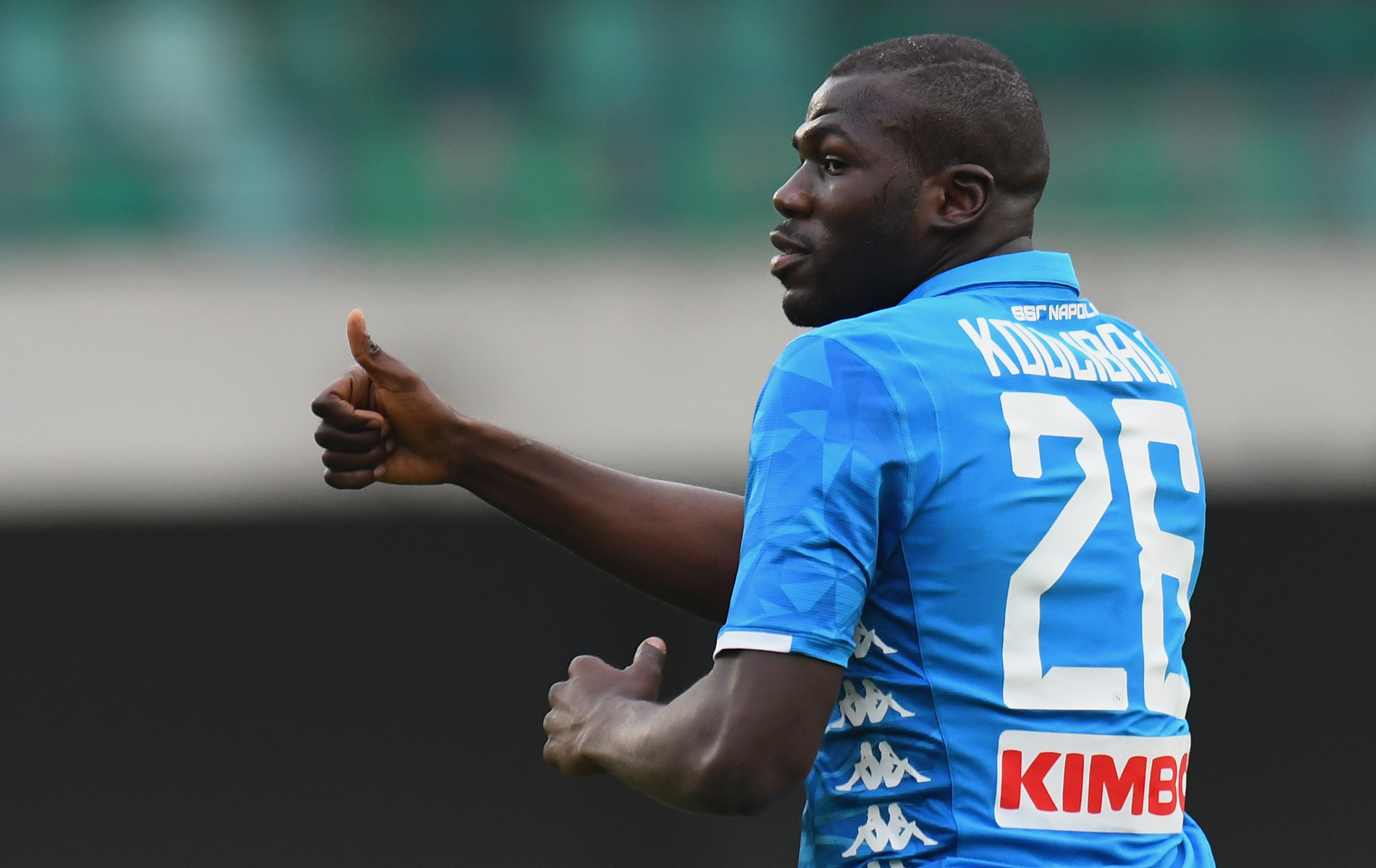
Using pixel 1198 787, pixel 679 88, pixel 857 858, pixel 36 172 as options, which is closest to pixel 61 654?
pixel 36 172

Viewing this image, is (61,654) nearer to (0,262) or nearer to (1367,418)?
(0,262)

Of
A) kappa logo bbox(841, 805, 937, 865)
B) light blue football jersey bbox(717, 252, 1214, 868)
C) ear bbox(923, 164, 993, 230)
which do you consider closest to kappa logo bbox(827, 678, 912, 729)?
light blue football jersey bbox(717, 252, 1214, 868)

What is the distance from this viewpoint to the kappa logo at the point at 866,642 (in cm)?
200

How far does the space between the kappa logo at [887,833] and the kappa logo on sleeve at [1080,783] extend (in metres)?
0.10

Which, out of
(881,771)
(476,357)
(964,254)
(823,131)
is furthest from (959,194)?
(476,357)

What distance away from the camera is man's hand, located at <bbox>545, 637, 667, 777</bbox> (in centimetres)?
210

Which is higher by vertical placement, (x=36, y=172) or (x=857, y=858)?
(x=36, y=172)

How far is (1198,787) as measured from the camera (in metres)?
7.08

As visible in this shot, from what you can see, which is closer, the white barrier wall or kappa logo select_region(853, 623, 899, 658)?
kappa logo select_region(853, 623, 899, 658)

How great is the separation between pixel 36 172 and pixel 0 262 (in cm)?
62

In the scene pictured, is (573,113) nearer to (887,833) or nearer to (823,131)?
(823,131)

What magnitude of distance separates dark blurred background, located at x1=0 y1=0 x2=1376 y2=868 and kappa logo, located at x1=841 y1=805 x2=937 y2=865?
5023 mm

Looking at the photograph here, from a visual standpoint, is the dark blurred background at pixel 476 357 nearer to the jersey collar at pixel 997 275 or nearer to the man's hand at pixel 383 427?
the man's hand at pixel 383 427

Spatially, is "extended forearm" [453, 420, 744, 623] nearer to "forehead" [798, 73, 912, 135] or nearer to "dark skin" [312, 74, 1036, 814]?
"dark skin" [312, 74, 1036, 814]
